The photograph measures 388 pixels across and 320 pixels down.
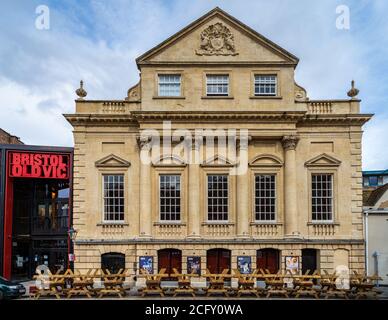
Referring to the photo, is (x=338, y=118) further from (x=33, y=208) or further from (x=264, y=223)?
(x=33, y=208)

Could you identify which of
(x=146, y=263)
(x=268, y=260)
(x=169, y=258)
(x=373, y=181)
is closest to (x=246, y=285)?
(x=268, y=260)

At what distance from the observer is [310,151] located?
24031mm

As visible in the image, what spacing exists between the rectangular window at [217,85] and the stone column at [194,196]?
364cm

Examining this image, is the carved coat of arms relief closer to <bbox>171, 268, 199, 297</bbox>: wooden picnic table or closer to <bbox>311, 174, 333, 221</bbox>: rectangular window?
<bbox>311, 174, 333, 221</bbox>: rectangular window

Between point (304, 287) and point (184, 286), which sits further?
point (304, 287)

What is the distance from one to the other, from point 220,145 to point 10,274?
1629 centimetres

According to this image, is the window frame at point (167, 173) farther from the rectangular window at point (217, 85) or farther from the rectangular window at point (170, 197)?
the rectangular window at point (217, 85)

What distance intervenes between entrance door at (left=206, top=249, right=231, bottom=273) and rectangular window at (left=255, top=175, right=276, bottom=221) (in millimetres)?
3085

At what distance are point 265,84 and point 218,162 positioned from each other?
236 inches

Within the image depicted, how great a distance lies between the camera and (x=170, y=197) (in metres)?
23.7

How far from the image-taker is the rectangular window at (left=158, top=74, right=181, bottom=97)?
2425 cm

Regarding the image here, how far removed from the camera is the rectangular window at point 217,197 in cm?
2364
